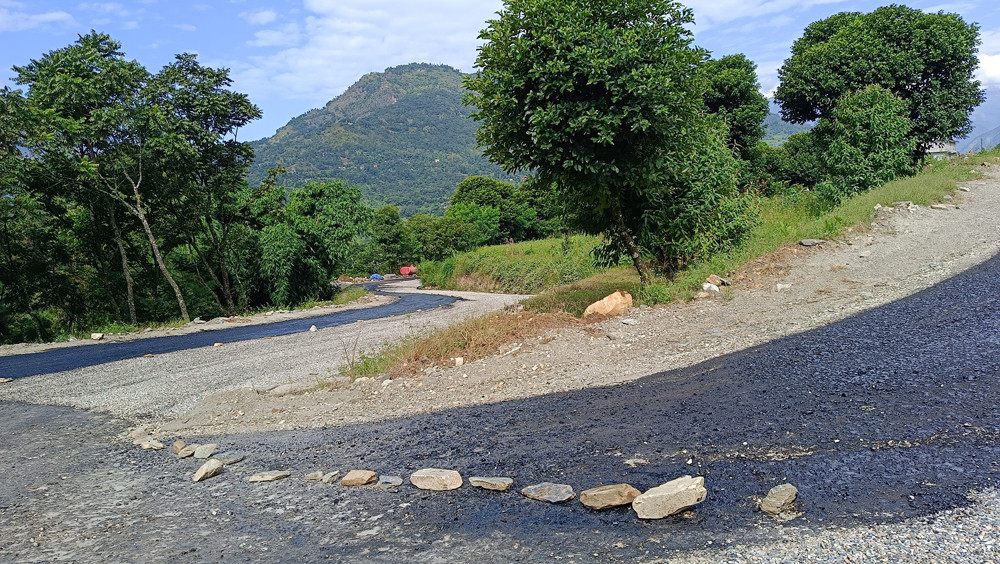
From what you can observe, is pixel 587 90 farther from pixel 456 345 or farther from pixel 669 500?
pixel 669 500

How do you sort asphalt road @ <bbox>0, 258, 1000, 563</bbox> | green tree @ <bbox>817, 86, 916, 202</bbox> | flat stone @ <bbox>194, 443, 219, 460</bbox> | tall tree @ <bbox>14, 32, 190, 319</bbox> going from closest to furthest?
asphalt road @ <bbox>0, 258, 1000, 563</bbox> → flat stone @ <bbox>194, 443, 219, 460</bbox> → green tree @ <bbox>817, 86, 916, 202</bbox> → tall tree @ <bbox>14, 32, 190, 319</bbox>

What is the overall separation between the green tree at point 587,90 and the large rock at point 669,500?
20.4ft

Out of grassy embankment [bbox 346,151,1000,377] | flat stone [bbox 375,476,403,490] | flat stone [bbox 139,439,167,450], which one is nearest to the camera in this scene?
flat stone [bbox 375,476,403,490]

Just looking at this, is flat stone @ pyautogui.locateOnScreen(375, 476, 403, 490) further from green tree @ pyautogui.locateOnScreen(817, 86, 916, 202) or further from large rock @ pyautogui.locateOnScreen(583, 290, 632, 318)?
green tree @ pyautogui.locateOnScreen(817, 86, 916, 202)

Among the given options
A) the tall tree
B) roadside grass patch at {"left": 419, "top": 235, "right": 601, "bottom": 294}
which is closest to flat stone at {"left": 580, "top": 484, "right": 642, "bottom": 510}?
roadside grass patch at {"left": 419, "top": 235, "right": 601, "bottom": 294}

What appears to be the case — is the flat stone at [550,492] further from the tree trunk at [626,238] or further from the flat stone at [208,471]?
the tree trunk at [626,238]

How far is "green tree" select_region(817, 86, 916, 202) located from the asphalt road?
1307 cm

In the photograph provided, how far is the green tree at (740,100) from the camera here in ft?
104

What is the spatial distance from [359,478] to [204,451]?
252 cm

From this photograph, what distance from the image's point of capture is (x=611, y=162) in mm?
9383

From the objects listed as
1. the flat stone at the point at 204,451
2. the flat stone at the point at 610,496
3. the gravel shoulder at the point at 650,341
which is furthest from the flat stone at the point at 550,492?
the flat stone at the point at 204,451

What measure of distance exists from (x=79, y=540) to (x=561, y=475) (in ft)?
12.1

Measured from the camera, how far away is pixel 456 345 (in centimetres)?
928

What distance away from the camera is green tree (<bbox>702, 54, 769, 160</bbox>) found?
104 feet
